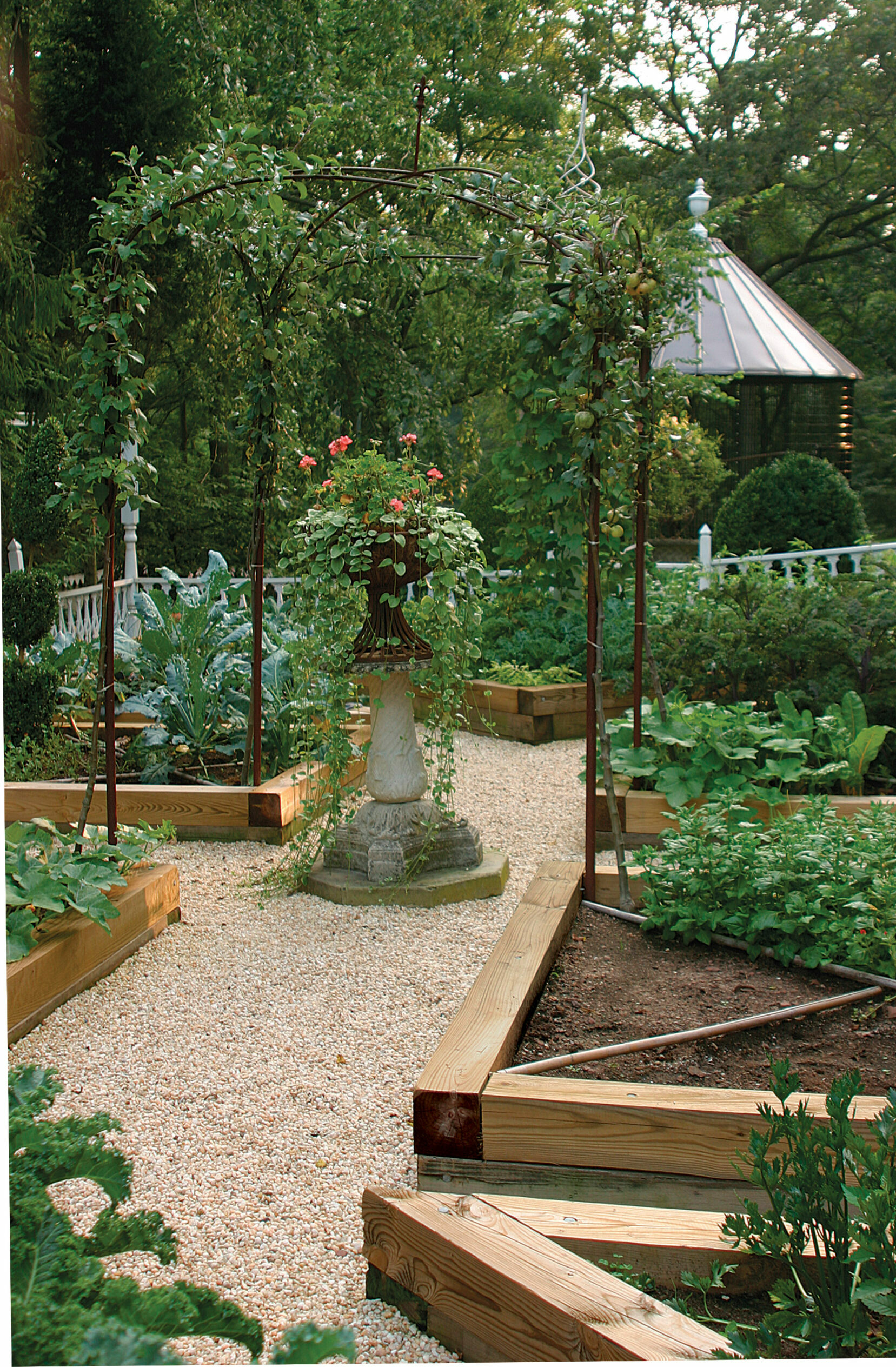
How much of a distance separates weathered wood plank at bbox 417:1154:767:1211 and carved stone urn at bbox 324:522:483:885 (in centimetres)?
175

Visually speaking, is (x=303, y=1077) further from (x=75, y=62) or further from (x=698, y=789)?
(x=75, y=62)

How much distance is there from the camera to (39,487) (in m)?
5.51

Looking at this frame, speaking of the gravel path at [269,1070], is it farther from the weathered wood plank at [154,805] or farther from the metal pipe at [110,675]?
the metal pipe at [110,675]

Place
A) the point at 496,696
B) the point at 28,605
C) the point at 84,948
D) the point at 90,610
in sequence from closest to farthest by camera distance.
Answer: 1. the point at 84,948
2. the point at 28,605
3. the point at 496,696
4. the point at 90,610

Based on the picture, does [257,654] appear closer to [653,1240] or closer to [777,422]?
[653,1240]

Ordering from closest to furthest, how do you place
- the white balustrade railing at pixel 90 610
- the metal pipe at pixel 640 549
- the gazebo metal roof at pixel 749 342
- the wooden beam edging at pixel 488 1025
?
the wooden beam edging at pixel 488 1025, the metal pipe at pixel 640 549, the white balustrade railing at pixel 90 610, the gazebo metal roof at pixel 749 342

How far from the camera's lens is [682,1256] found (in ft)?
4.78

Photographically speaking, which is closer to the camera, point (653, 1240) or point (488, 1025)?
point (653, 1240)

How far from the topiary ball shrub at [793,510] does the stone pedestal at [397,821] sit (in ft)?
22.6

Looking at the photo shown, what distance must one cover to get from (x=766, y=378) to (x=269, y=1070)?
1148 cm

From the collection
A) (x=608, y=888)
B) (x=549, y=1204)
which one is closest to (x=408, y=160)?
(x=608, y=888)

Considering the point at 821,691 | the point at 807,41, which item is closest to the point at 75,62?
the point at 821,691

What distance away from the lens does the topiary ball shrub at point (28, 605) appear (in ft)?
16.4

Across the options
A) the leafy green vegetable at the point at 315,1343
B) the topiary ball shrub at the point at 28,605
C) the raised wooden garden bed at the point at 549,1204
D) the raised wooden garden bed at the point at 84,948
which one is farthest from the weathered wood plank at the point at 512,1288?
the topiary ball shrub at the point at 28,605
